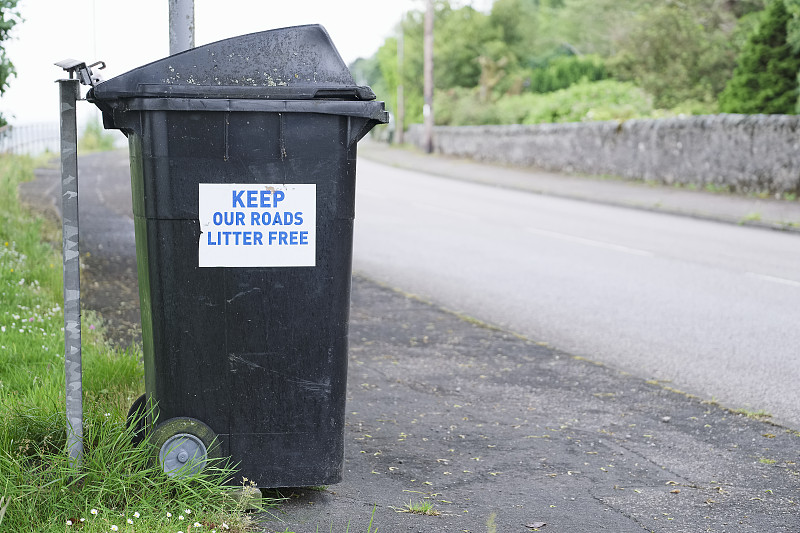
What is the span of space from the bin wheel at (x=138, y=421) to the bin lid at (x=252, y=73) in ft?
3.83

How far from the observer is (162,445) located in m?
3.14

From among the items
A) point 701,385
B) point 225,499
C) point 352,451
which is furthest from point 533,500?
point 701,385

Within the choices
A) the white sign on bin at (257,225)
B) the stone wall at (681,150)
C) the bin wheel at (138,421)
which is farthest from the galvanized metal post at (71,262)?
the stone wall at (681,150)

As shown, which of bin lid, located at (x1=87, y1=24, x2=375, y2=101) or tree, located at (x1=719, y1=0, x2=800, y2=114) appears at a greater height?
tree, located at (x1=719, y1=0, x2=800, y2=114)

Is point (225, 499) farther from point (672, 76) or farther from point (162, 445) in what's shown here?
point (672, 76)

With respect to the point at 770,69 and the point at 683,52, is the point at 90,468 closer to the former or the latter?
the point at 770,69

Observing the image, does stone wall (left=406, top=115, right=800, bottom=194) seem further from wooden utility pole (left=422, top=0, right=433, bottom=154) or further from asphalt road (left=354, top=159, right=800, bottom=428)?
wooden utility pole (left=422, top=0, right=433, bottom=154)

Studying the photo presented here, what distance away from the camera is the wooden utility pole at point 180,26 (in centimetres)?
420

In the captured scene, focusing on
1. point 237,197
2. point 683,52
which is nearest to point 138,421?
point 237,197

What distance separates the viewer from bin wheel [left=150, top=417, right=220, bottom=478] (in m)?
3.14

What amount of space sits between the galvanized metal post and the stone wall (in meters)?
14.9

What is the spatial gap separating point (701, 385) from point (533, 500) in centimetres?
240

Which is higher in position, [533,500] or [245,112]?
[245,112]

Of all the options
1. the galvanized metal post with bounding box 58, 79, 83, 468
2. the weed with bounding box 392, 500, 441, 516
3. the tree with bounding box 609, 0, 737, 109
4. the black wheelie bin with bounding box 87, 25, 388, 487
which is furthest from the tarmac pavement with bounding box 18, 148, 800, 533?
the tree with bounding box 609, 0, 737, 109
